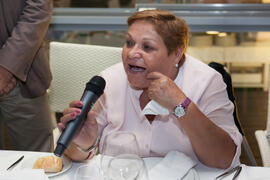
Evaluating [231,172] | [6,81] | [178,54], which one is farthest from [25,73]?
[231,172]

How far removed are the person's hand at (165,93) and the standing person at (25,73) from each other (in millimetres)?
A: 981

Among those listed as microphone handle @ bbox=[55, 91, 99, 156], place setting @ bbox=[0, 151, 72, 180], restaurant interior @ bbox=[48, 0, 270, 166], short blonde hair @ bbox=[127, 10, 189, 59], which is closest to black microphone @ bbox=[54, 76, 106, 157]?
microphone handle @ bbox=[55, 91, 99, 156]

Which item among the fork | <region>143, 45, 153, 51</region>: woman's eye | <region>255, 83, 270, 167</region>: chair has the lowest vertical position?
<region>255, 83, 270, 167</region>: chair

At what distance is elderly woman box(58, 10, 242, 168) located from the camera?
1678mm

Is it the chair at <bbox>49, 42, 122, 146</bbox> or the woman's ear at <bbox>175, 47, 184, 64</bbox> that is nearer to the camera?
the woman's ear at <bbox>175, 47, 184, 64</bbox>

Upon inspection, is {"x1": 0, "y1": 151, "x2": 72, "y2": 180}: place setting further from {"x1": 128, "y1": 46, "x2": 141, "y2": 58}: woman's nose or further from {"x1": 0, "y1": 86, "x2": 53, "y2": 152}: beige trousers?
{"x1": 0, "y1": 86, "x2": 53, "y2": 152}: beige trousers

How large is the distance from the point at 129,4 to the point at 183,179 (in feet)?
8.74

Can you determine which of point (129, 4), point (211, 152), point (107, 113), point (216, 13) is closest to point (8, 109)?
point (107, 113)

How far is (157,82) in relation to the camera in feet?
5.55

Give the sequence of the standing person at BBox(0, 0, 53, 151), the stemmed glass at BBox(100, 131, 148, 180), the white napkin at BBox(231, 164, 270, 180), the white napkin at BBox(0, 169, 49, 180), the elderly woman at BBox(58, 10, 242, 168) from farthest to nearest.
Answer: the standing person at BBox(0, 0, 53, 151)
the elderly woman at BBox(58, 10, 242, 168)
the white napkin at BBox(231, 164, 270, 180)
the white napkin at BBox(0, 169, 49, 180)
the stemmed glass at BBox(100, 131, 148, 180)

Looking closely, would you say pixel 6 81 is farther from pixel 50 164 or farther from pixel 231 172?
pixel 231 172

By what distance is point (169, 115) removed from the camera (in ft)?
6.13

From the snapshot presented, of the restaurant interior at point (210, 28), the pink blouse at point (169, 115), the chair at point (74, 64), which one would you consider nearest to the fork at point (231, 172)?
the pink blouse at point (169, 115)

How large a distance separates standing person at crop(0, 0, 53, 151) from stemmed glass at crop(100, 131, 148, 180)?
1193 millimetres
